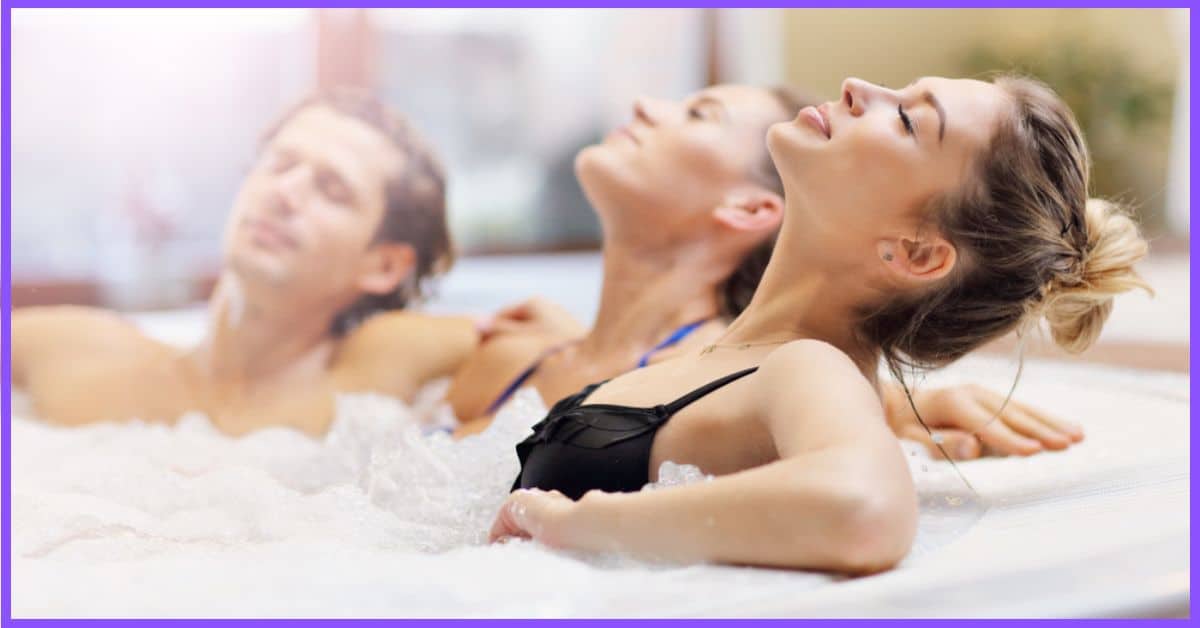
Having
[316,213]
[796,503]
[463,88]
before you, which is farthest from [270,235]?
[463,88]

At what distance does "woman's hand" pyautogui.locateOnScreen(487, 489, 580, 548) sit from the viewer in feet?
3.49

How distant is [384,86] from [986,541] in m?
4.15

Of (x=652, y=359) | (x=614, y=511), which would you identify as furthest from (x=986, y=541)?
(x=652, y=359)

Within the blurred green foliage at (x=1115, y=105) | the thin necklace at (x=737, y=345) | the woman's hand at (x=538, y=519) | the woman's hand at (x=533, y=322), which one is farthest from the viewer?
the blurred green foliage at (x=1115, y=105)

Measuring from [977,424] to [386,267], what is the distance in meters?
1.07

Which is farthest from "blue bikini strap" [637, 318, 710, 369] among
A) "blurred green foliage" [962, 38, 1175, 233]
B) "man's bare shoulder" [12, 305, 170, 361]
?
"blurred green foliage" [962, 38, 1175, 233]

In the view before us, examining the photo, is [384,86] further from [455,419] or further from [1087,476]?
[1087,476]

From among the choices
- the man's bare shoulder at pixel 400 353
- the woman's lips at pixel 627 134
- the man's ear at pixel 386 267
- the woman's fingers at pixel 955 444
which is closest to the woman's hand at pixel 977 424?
the woman's fingers at pixel 955 444

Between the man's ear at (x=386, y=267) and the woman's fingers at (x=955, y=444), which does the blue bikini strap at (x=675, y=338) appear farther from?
the man's ear at (x=386, y=267)

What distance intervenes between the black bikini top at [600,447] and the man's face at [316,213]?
38.8 inches

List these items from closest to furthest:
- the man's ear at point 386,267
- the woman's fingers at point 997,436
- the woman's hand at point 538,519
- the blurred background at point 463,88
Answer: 1. the woman's hand at point 538,519
2. the woman's fingers at point 997,436
3. the man's ear at point 386,267
4. the blurred background at point 463,88

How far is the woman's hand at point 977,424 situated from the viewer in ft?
5.42

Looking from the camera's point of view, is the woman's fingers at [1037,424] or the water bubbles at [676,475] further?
the woman's fingers at [1037,424]

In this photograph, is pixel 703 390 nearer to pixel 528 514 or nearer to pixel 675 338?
pixel 528 514
